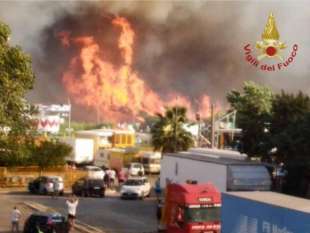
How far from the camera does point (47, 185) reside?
143 ft

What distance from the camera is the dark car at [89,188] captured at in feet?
140

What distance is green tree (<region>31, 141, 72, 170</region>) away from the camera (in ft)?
171

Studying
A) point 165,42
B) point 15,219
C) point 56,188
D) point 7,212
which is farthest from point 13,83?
point 165,42

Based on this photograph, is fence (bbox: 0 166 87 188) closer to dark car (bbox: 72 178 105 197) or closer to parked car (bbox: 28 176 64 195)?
parked car (bbox: 28 176 64 195)

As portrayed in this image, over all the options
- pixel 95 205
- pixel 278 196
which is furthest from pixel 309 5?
pixel 278 196

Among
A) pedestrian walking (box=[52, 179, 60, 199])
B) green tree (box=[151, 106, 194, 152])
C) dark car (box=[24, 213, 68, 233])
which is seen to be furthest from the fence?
dark car (box=[24, 213, 68, 233])

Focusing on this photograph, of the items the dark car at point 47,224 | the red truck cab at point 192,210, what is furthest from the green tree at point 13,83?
the red truck cab at point 192,210

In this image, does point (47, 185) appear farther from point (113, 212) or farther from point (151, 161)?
point (151, 161)

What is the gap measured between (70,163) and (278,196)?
2100 inches

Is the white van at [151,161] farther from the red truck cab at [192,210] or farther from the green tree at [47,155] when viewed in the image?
the red truck cab at [192,210]

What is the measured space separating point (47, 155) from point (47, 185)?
8.92 meters

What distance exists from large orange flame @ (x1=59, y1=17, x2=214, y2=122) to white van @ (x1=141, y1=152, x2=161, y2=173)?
7156 cm

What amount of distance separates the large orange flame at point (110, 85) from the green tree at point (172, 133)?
244 ft

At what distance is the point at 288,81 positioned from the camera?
113m
